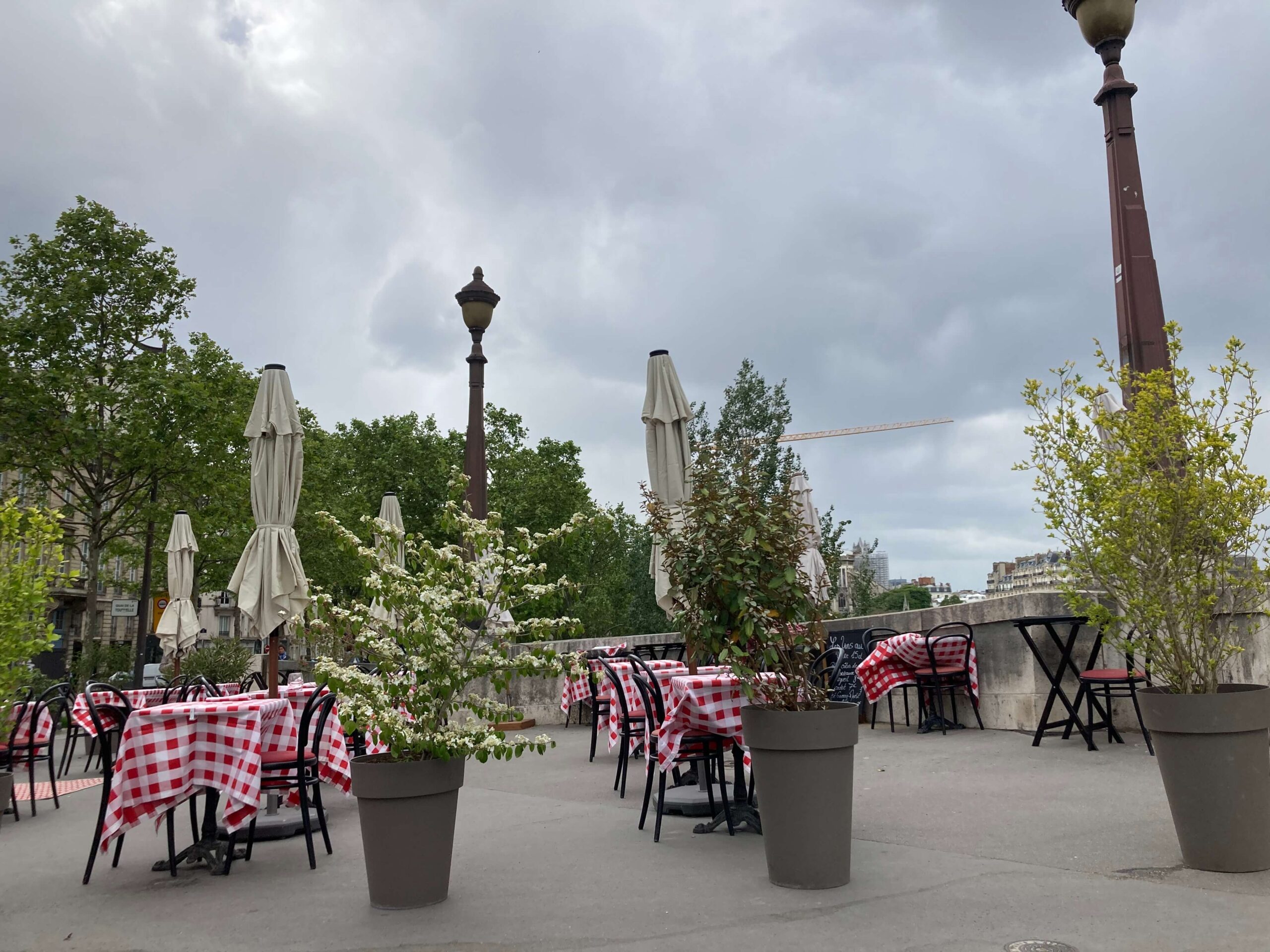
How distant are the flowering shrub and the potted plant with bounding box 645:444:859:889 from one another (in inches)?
24.8

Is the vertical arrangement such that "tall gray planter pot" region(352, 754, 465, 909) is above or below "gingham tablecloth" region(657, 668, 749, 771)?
below

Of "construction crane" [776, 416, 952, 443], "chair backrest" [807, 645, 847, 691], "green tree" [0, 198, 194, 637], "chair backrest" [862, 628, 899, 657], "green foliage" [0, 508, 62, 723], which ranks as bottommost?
"chair backrest" [807, 645, 847, 691]

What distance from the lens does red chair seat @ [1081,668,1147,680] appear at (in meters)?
7.08

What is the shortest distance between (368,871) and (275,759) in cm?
184

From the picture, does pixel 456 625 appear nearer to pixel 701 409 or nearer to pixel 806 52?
pixel 806 52

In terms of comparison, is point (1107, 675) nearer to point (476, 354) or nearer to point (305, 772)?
point (305, 772)

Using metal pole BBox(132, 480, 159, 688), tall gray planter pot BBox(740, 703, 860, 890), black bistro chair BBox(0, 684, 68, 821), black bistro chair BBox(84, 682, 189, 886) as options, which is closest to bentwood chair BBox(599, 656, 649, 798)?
tall gray planter pot BBox(740, 703, 860, 890)

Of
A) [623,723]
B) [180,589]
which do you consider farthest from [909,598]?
[623,723]

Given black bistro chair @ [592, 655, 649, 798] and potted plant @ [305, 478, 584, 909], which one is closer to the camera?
potted plant @ [305, 478, 584, 909]

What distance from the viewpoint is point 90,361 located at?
21.1 metres

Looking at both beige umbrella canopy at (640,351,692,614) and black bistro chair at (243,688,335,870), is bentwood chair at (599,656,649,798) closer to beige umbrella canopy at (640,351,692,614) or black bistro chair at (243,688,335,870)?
beige umbrella canopy at (640,351,692,614)

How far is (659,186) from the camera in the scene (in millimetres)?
9641

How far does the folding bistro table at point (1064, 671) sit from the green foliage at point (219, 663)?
518 inches

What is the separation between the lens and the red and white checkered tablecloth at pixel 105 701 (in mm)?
7314
